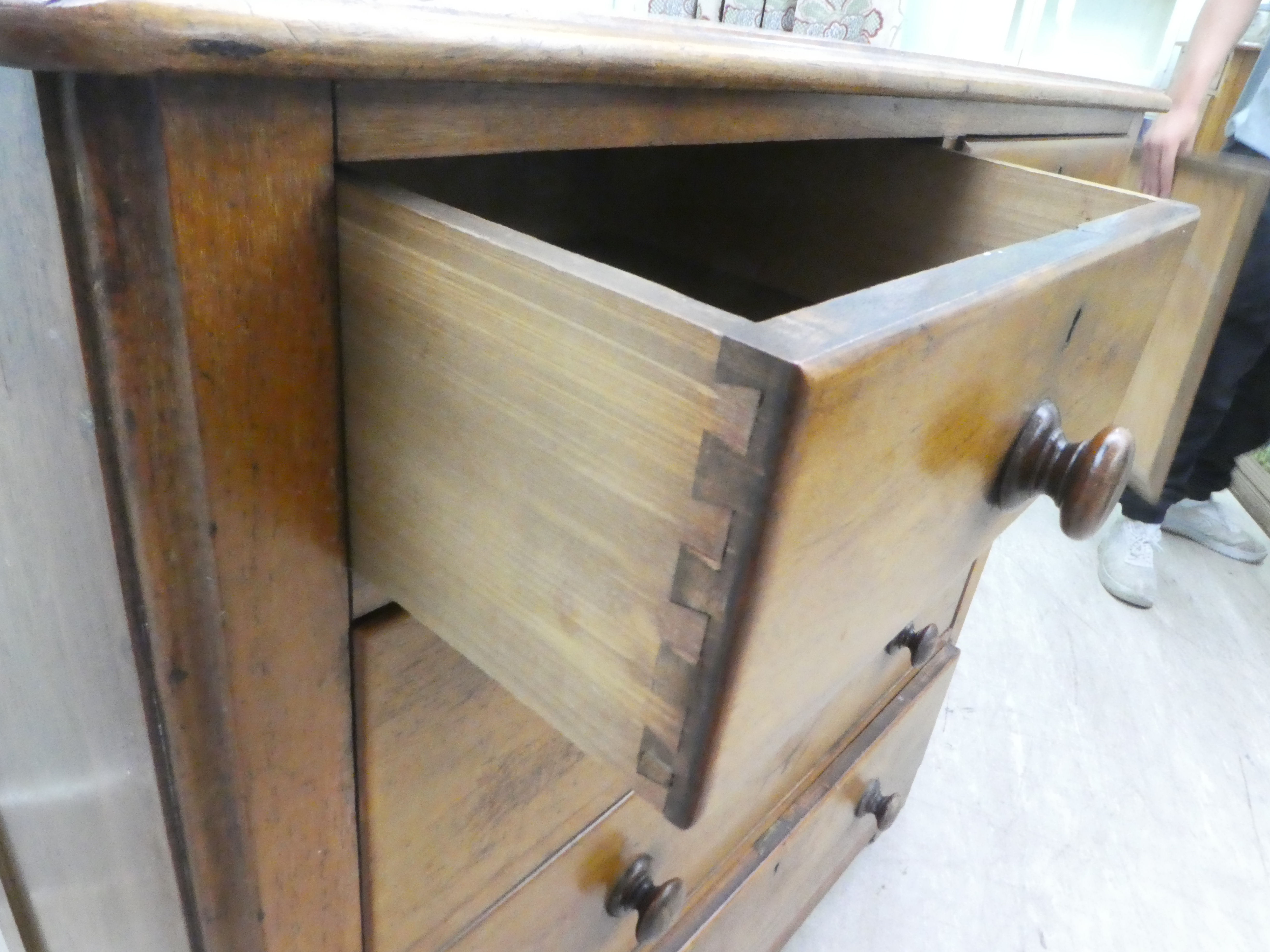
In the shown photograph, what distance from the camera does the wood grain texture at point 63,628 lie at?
0.26 metres

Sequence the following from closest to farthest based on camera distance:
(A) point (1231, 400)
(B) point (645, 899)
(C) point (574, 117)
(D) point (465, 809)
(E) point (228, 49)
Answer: (E) point (228, 49), (C) point (574, 117), (D) point (465, 809), (B) point (645, 899), (A) point (1231, 400)

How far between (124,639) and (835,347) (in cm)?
26

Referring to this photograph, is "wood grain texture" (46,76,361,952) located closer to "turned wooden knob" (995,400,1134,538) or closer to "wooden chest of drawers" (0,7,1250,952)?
"wooden chest of drawers" (0,7,1250,952)

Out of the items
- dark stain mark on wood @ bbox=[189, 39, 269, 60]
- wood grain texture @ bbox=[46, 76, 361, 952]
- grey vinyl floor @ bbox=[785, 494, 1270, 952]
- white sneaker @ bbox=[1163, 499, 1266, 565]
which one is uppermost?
dark stain mark on wood @ bbox=[189, 39, 269, 60]

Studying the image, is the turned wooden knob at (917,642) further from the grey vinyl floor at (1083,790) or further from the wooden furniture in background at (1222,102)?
the wooden furniture in background at (1222,102)

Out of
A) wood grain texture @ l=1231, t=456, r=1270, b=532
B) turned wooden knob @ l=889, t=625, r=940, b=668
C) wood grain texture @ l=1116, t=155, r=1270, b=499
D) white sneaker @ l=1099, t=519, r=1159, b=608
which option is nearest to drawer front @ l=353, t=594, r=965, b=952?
turned wooden knob @ l=889, t=625, r=940, b=668

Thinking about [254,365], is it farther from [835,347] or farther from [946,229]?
[946,229]

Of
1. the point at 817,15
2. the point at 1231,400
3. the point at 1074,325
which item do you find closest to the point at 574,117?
the point at 1074,325

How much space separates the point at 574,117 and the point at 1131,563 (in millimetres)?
1485

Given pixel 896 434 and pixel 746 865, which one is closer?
pixel 896 434

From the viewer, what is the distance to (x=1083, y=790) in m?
1.12

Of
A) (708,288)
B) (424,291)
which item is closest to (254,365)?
(424,291)

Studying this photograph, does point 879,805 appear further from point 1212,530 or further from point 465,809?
point 1212,530

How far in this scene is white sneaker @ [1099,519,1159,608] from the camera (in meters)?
1.49
